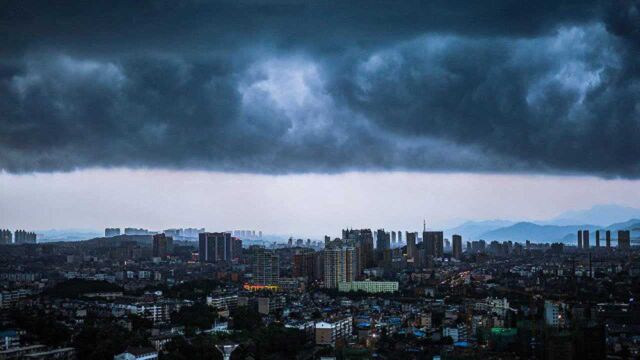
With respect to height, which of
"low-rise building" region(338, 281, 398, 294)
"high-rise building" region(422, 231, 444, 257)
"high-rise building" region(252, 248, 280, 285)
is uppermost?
"high-rise building" region(422, 231, 444, 257)

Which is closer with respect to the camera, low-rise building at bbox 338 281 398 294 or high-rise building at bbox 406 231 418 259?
low-rise building at bbox 338 281 398 294

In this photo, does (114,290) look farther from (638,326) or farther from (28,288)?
(638,326)

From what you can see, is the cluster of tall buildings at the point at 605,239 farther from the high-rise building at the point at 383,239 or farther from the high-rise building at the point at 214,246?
the high-rise building at the point at 214,246

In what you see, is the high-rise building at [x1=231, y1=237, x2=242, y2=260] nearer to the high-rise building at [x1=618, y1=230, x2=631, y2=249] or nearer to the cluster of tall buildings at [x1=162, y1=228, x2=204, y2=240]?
the cluster of tall buildings at [x1=162, y1=228, x2=204, y2=240]

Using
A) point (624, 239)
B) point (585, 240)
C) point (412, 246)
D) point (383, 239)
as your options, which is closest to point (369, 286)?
point (624, 239)

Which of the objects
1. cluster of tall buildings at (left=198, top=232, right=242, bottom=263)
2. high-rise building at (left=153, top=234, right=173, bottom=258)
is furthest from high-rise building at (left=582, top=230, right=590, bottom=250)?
high-rise building at (left=153, top=234, right=173, bottom=258)

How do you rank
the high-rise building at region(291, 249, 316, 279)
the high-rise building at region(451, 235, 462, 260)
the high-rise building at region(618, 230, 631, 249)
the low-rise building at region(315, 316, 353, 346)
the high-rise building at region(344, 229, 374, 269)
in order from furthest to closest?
the high-rise building at region(451, 235, 462, 260) < the high-rise building at region(344, 229, 374, 269) < the high-rise building at region(291, 249, 316, 279) < the high-rise building at region(618, 230, 631, 249) < the low-rise building at region(315, 316, 353, 346)

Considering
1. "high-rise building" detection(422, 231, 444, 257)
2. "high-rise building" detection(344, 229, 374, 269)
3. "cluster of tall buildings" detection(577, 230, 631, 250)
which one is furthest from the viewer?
"high-rise building" detection(422, 231, 444, 257)

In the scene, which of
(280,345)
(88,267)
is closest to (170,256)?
(88,267)
